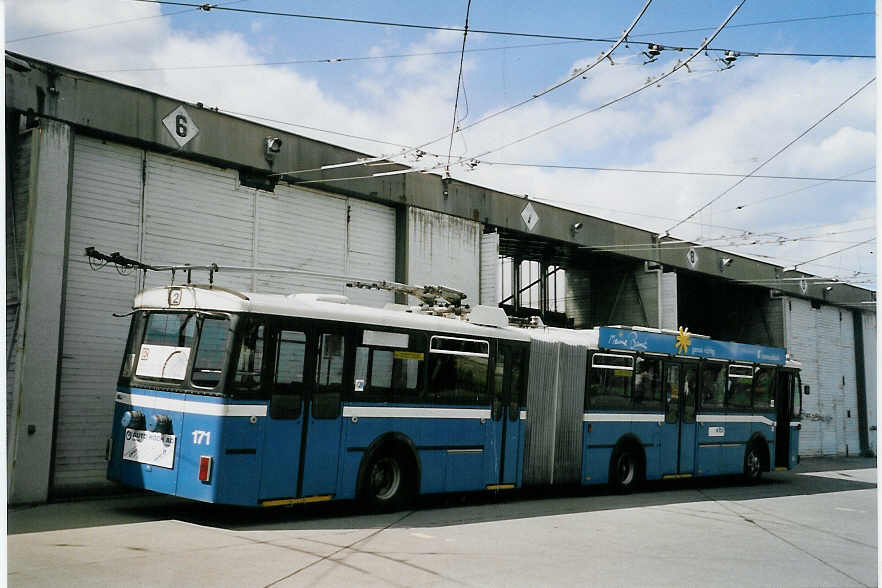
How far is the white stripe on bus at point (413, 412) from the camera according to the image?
11.3 meters

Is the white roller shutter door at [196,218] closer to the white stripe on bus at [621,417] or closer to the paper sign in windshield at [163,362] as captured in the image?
the paper sign in windshield at [163,362]

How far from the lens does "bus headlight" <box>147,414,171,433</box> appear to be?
10.1 m

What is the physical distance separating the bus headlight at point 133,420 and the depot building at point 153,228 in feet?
8.07

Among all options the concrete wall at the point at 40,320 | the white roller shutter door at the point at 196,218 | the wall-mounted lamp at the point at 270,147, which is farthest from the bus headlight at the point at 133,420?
the wall-mounted lamp at the point at 270,147

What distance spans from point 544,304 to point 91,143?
18.4m

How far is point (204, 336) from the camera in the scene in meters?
10.2

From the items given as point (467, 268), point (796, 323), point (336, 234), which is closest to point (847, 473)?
point (796, 323)

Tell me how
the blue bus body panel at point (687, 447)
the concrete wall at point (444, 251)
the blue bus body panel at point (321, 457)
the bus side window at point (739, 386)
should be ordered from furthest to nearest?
the concrete wall at point (444, 251)
the bus side window at point (739, 386)
the blue bus body panel at point (687, 447)
the blue bus body panel at point (321, 457)

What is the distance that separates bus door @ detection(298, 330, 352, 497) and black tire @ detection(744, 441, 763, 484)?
37.9 ft

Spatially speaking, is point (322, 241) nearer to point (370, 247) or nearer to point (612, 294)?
point (370, 247)

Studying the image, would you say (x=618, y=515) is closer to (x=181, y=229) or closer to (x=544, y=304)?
(x=181, y=229)

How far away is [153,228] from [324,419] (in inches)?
216

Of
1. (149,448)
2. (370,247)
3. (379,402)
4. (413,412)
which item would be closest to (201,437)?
(149,448)

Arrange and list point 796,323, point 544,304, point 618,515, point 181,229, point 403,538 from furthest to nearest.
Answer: point 796,323 < point 544,304 < point 181,229 < point 618,515 < point 403,538
